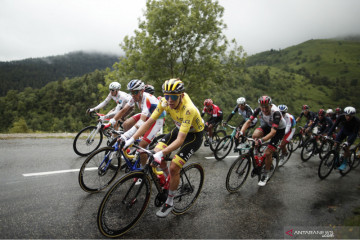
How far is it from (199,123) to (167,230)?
1957 mm

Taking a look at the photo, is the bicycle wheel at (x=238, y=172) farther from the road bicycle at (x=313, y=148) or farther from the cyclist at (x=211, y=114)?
the road bicycle at (x=313, y=148)

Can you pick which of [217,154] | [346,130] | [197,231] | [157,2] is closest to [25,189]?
[197,231]

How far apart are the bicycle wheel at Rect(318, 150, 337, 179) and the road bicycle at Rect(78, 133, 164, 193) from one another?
6.12m

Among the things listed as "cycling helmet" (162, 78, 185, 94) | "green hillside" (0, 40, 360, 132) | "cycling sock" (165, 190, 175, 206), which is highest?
"cycling helmet" (162, 78, 185, 94)


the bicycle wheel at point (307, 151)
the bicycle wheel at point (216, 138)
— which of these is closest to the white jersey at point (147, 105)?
the bicycle wheel at point (216, 138)

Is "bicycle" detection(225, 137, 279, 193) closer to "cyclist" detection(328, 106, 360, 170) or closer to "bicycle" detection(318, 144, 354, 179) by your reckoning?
"bicycle" detection(318, 144, 354, 179)

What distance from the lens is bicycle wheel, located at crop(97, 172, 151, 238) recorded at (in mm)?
3197

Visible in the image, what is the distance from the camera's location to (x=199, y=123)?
407 centimetres

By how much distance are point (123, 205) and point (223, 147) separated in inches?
221

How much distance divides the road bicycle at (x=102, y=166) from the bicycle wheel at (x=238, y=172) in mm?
2296

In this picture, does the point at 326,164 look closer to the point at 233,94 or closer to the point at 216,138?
the point at 216,138

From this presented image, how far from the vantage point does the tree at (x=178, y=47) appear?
757 inches

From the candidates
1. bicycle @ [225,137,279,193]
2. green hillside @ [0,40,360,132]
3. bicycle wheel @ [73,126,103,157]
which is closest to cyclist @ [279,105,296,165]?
bicycle @ [225,137,279,193]

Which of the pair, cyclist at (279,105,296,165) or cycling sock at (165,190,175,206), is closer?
cycling sock at (165,190,175,206)
